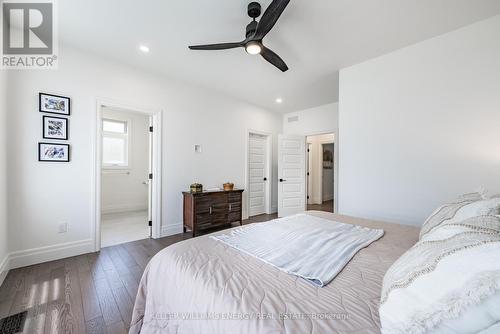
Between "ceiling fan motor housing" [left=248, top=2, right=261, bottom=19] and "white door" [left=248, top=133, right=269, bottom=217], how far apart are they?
9.77 feet

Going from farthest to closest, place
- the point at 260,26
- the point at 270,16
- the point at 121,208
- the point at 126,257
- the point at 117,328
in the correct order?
the point at 121,208, the point at 126,257, the point at 260,26, the point at 270,16, the point at 117,328

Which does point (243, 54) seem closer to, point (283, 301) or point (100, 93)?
point (100, 93)

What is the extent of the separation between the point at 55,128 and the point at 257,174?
142 inches

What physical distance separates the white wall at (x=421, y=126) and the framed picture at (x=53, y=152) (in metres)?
3.71

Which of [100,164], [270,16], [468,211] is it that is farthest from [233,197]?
[468,211]

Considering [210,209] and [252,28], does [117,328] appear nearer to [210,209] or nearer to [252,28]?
[210,209]

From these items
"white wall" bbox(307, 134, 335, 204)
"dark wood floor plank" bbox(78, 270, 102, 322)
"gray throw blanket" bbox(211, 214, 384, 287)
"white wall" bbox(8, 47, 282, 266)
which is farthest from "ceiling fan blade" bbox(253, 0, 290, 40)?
"white wall" bbox(307, 134, 335, 204)

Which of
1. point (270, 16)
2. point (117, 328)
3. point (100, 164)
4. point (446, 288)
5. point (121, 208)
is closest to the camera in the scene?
point (446, 288)

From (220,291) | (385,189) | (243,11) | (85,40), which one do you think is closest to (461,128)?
(385,189)

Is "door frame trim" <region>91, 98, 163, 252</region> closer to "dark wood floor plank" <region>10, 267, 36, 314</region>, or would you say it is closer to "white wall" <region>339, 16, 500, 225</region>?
"dark wood floor plank" <region>10, 267, 36, 314</region>

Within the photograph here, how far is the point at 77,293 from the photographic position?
1867 millimetres

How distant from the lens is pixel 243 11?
1.98 metres

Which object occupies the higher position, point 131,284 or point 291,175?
point 291,175

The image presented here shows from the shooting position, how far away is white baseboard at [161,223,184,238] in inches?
134
